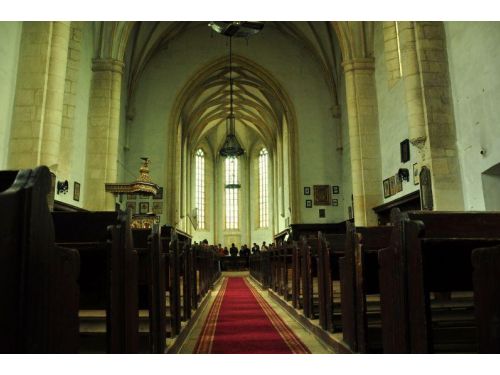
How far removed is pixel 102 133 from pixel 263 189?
19.1 meters

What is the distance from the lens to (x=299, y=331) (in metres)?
4.73

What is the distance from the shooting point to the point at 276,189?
26266mm

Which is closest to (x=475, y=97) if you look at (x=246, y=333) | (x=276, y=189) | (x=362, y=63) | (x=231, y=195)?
(x=362, y=63)

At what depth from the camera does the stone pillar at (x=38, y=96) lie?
26.7 feet

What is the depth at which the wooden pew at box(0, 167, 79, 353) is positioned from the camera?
1.33 metres

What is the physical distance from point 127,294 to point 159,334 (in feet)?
2.94

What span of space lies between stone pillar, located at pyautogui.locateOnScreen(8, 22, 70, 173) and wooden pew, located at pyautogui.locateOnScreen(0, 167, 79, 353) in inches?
291

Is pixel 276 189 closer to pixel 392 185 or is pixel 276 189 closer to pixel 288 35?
pixel 288 35

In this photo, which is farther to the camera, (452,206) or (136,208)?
(136,208)

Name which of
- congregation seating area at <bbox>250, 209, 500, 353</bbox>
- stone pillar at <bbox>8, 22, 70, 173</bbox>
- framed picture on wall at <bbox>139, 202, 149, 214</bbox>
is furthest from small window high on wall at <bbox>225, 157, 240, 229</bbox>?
congregation seating area at <bbox>250, 209, 500, 353</bbox>

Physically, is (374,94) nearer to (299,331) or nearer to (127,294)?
(299,331)

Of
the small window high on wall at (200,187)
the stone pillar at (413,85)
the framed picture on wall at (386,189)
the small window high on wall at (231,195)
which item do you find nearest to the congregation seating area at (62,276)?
the stone pillar at (413,85)
